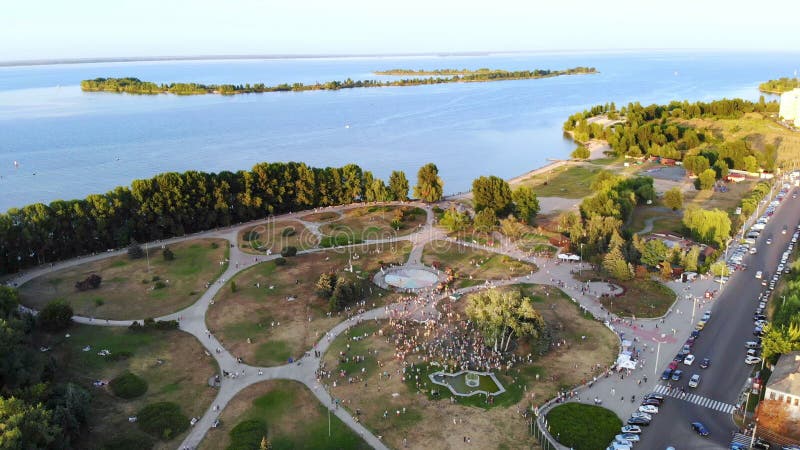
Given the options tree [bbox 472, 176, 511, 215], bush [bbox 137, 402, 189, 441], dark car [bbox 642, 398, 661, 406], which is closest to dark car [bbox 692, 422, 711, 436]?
dark car [bbox 642, 398, 661, 406]

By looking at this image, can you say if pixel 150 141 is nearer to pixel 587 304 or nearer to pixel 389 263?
pixel 389 263

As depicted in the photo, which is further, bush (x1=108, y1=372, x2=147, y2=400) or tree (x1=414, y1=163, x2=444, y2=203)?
tree (x1=414, y1=163, x2=444, y2=203)

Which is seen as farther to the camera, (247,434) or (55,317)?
(55,317)

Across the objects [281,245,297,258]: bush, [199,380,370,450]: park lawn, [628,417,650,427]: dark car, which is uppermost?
[281,245,297,258]: bush

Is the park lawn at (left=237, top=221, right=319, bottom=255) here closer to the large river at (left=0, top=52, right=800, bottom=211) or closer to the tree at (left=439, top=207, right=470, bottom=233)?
the tree at (left=439, top=207, right=470, bottom=233)

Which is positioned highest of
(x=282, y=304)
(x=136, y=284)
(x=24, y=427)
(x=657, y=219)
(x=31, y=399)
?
(x=24, y=427)

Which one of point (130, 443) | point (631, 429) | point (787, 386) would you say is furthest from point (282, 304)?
point (787, 386)

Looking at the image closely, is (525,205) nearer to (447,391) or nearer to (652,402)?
(652,402)

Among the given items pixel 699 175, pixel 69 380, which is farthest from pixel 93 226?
pixel 699 175
